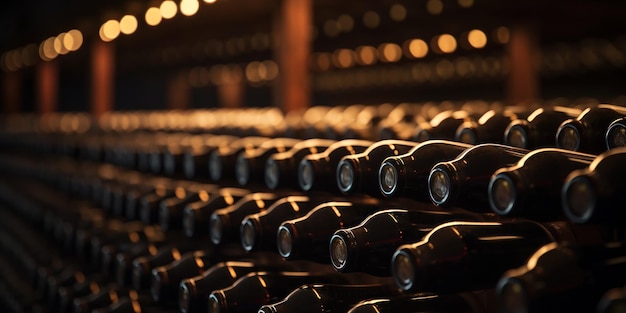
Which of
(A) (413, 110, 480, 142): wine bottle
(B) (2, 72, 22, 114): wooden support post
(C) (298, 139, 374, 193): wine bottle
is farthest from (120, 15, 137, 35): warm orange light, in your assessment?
(B) (2, 72, 22, 114): wooden support post

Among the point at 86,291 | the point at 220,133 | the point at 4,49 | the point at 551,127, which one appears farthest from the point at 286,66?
the point at 4,49

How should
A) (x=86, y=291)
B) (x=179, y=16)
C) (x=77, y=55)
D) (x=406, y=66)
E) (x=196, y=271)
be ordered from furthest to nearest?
(x=406, y=66) → (x=77, y=55) → (x=179, y=16) → (x=86, y=291) → (x=196, y=271)

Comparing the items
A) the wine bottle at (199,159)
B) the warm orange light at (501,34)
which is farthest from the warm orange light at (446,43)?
the wine bottle at (199,159)

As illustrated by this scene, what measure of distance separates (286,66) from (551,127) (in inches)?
93.1

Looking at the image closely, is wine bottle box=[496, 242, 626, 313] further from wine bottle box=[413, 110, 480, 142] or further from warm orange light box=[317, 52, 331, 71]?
warm orange light box=[317, 52, 331, 71]

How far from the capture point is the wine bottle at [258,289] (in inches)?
69.7

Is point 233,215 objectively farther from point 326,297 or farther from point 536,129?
point 536,129

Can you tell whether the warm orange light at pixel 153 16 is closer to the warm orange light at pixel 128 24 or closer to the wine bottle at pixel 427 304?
the warm orange light at pixel 128 24

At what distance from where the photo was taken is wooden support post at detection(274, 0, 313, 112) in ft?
12.1

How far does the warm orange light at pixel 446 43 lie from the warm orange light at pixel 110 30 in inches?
101

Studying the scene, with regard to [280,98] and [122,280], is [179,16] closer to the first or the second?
[280,98]

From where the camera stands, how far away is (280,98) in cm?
378

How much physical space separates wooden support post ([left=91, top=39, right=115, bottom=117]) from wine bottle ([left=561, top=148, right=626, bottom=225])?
204 inches

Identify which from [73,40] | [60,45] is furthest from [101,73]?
[60,45]
